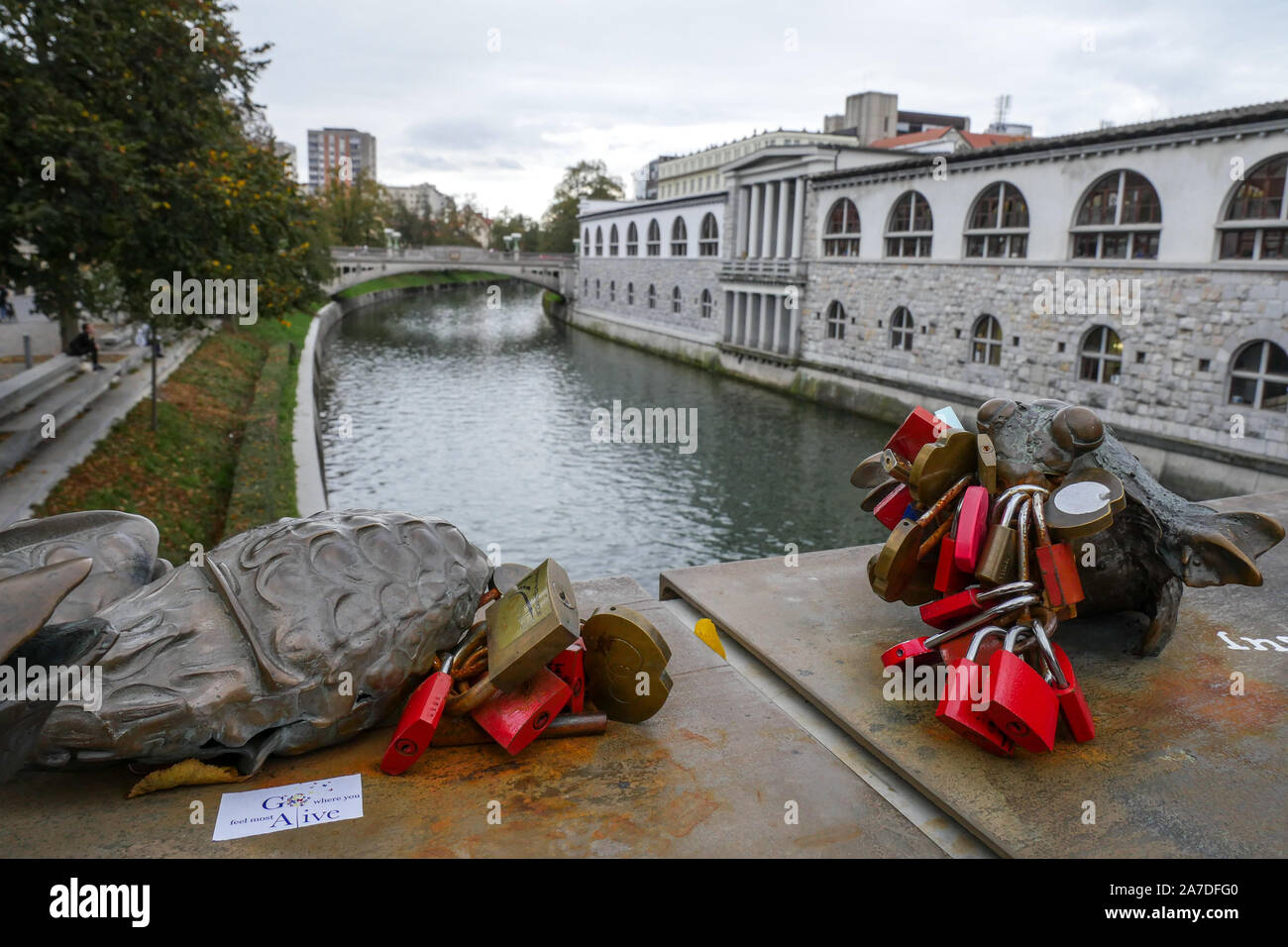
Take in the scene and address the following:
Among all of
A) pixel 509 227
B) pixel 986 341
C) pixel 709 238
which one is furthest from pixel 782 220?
pixel 509 227

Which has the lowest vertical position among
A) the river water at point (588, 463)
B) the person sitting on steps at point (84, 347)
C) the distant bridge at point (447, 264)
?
the river water at point (588, 463)

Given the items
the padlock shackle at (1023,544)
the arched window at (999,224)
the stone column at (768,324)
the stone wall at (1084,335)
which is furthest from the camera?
the stone column at (768,324)

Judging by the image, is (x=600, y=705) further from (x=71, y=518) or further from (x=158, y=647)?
(x=71, y=518)

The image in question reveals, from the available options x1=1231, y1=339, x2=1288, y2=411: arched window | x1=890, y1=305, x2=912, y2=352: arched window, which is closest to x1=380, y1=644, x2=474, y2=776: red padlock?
x1=1231, y1=339, x2=1288, y2=411: arched window

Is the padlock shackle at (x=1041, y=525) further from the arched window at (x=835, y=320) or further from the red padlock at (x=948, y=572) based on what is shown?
the arched window at (x=835, y=320)

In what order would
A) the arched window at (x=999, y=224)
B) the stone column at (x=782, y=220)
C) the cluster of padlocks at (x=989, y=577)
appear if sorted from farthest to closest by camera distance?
the stone column at (x=782, y=220) < the arched window at (x=999, y=224) < the cluster of padlocks at (x=989, y=577)

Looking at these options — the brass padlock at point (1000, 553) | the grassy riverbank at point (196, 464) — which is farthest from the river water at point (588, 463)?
the brass padlock at point (1000, 553)

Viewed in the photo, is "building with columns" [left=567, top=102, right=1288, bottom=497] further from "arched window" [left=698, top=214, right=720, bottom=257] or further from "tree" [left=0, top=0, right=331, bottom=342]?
"tree" [left=0, top=0, right=331, bottom=342]

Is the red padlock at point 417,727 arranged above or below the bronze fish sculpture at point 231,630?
below

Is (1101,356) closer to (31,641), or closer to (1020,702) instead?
(1020,702)

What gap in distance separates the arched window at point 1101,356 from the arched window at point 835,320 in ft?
39.1

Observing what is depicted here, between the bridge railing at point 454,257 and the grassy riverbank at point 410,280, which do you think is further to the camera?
the grassy riverbank at point 410,280

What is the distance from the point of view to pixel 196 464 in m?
19.3

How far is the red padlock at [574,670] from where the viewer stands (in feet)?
18.0
